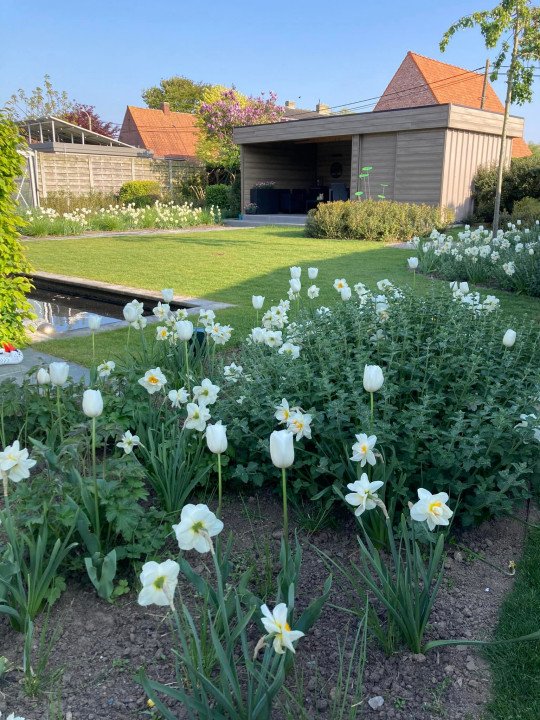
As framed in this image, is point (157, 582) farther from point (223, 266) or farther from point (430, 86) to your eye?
point (430, 86)

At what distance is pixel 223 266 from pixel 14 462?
8204 mm

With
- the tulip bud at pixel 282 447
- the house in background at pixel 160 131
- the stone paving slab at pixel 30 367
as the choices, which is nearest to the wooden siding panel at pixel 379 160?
the stone paving slab at pixel 30 367

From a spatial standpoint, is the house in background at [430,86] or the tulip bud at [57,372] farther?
the house in background at [430,86]

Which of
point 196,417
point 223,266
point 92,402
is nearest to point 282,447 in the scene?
point 92,402

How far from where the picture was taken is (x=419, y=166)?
1711 cm

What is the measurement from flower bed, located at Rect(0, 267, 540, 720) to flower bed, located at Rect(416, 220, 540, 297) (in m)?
4.14

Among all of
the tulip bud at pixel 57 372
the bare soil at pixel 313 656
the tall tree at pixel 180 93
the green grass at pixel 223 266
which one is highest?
the tall tree at pixel 180 93

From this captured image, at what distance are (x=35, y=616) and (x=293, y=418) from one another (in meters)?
1.06

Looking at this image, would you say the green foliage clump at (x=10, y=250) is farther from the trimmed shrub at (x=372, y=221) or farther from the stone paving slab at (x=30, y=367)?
the trimmed shrub at (x=372, y=221)

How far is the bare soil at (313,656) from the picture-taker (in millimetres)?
1695

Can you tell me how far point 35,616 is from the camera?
1968mm

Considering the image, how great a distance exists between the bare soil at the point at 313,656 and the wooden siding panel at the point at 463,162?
632 inches

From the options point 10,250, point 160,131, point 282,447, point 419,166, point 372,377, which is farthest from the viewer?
point 160,131

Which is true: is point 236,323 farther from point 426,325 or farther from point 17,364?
point 426,325
